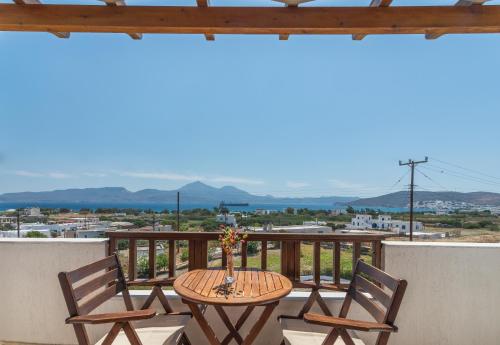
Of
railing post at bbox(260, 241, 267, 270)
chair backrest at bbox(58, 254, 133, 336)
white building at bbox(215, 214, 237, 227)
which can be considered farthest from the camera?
railing post at bbox(260, 241, 267, 270)

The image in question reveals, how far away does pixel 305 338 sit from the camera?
195 cm

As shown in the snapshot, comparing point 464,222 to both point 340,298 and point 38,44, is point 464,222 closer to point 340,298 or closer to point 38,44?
point 340,298

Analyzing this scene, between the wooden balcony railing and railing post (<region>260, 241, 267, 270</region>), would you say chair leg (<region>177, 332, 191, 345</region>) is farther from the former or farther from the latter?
railing post (<region>260, 241, 267, 270</region>)

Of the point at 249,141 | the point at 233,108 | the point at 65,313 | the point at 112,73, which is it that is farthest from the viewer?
the point at 249,141

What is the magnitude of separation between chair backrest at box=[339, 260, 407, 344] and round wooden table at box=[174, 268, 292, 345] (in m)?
0.54

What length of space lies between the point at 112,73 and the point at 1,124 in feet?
41.5

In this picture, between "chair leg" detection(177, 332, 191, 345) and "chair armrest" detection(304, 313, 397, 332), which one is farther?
"chair leg" detection(177, 332, 191, 345)

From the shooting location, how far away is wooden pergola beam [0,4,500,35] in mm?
1981

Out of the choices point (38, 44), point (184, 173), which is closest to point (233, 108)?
point (38, 44)

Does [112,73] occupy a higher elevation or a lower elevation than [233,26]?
higher

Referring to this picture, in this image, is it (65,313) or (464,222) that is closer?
(65,313)

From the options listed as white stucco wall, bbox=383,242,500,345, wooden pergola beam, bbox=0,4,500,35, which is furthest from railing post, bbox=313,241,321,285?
wooden pergola beam, bbox=0,4,500,35

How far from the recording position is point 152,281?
102 inches

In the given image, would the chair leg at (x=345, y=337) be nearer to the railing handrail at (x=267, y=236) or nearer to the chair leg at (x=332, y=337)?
the chair leg at (x=332, y=337)
